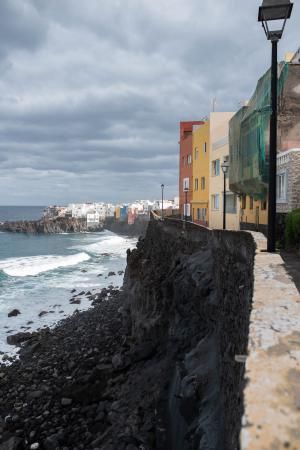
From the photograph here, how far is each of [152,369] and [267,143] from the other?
11292 millimetres

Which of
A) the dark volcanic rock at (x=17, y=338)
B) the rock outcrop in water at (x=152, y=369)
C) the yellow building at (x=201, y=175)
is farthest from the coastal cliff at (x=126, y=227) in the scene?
the rock outcrop in water at (x=152, y=369)

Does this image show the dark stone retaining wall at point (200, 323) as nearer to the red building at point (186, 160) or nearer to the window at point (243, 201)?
the window at point (243, 201)

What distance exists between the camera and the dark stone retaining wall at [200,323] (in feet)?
21.0

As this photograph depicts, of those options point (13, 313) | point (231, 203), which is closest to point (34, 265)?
point (13, 313)

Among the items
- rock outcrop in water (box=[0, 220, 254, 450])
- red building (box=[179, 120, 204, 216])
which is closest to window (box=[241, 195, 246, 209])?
rock outcrop in water (box=[0, 220, 254, 450])

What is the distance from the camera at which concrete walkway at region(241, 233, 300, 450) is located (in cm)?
189

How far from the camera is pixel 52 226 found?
384 feet

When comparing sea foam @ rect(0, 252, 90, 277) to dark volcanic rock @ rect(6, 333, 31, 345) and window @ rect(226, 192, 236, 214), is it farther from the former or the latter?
window @ rect(226, 192, 236, 214)

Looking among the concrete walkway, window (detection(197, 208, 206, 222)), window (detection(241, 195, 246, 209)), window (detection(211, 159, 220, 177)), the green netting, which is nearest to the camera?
the concrete walkway

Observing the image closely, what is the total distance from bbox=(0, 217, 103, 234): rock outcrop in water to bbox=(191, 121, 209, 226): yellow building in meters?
88.8

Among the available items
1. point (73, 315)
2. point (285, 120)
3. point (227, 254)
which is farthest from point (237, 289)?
point (73, 315)

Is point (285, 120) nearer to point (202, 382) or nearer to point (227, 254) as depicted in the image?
point (227, 254)

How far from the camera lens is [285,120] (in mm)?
16906

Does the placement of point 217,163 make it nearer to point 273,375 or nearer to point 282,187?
point 282,187
